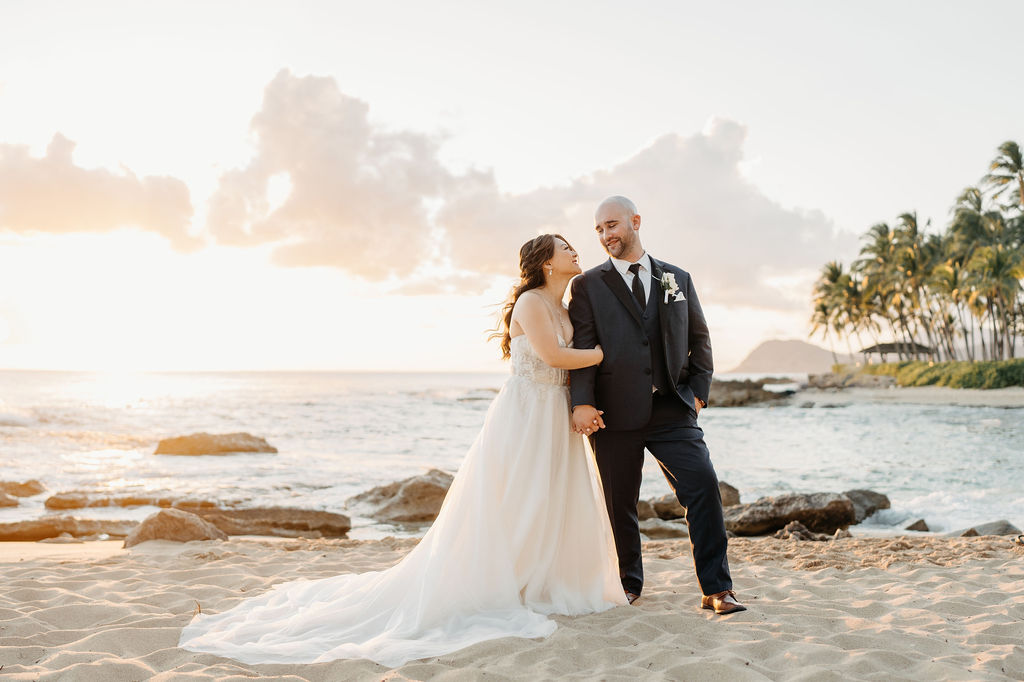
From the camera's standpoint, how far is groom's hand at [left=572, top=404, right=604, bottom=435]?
421 centimetres

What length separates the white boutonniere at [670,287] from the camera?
4332 millimetres

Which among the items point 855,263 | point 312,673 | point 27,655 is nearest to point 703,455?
point 312,673

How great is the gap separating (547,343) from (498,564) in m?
1.33

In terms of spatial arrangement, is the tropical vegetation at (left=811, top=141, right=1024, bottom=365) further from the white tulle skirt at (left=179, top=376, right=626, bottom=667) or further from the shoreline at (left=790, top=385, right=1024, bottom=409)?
the white tulle skirt at (left=179, top=376, right=626, bottom=667)

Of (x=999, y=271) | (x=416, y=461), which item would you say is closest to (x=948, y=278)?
(x=999, y=271)

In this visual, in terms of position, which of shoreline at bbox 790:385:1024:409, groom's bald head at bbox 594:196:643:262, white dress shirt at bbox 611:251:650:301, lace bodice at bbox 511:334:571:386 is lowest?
shoreline at bbox 790:385:1024:409

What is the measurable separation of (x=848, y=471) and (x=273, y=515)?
11191mm

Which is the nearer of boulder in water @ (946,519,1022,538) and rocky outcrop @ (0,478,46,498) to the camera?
boulder in water @ (946,519,1022,538)

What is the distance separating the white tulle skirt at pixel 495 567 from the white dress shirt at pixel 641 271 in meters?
0.79

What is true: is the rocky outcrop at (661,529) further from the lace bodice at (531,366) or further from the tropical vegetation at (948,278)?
the tropical vegetation at (948,278)

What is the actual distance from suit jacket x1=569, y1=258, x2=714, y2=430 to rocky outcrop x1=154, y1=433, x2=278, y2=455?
46.6 feet

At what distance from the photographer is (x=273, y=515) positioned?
8.44 meters

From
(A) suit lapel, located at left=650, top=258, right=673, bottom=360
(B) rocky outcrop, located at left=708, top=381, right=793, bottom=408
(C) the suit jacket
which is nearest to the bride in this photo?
(C) the suit jacket

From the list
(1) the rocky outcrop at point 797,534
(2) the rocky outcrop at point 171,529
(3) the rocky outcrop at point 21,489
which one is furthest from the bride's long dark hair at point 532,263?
(3) the rocky outcrop at point 21,489
